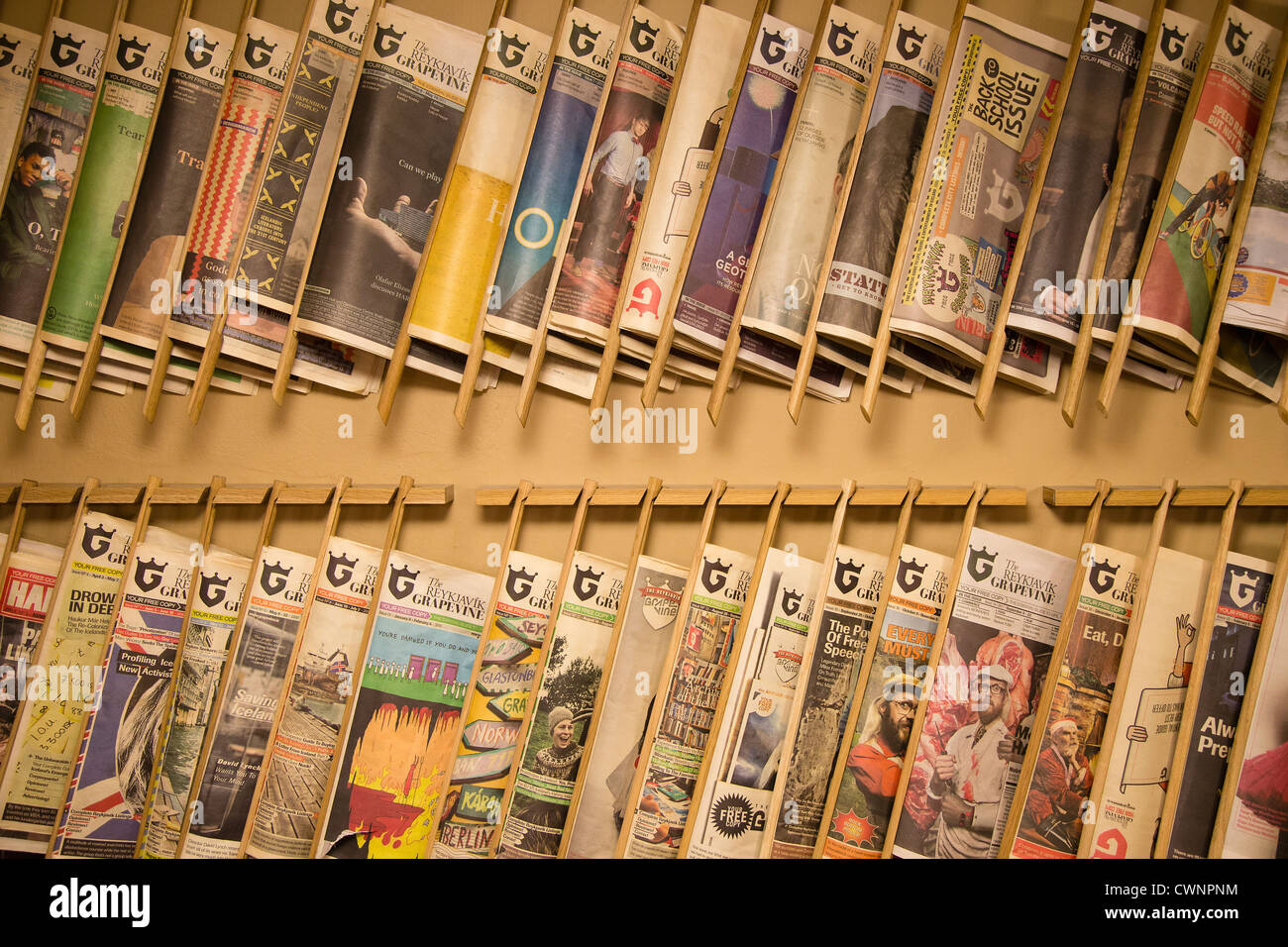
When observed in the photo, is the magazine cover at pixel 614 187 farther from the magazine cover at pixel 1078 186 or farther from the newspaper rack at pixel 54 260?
the newspaper rack at pixel 54 260

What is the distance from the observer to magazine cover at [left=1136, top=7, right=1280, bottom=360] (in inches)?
101

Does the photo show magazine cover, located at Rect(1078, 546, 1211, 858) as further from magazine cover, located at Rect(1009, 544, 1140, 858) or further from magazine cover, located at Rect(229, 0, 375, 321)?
magazine cover, located at Rect(229, 0, 375, 321)

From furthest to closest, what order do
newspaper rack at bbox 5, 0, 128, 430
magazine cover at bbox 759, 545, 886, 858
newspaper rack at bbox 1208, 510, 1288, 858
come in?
newspaper rack at bbox 5, 0, 128, 430 < magazine cover at bbox 759, 545, 886, 858 < newspaper rack at bbox 1208, 510, 1288, 858

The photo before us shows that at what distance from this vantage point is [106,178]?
9.16ft

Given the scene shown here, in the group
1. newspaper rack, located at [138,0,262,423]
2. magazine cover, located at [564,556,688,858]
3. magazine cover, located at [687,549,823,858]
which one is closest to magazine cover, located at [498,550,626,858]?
magazine cover, located at [564,556,688,858]

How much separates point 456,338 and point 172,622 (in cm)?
99

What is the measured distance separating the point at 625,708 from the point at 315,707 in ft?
2.49

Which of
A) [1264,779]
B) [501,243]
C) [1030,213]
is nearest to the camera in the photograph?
[1264,779]

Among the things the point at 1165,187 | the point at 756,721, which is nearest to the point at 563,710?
the point at 756,721

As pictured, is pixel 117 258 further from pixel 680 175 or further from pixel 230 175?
pixel 680 175

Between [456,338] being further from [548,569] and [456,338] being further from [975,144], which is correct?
[975,144]

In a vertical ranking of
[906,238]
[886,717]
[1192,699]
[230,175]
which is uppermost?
[906,238]

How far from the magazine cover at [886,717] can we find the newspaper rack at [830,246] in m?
0.18

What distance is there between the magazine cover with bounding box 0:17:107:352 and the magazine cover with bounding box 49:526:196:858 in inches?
27.1
